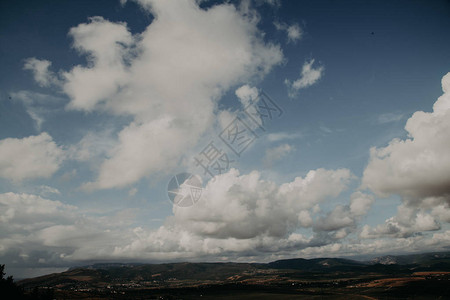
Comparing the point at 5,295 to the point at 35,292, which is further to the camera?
the point at 35,292

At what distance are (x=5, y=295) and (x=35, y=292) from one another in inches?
547

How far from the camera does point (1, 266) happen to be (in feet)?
348

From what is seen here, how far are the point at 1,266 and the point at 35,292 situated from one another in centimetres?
1756

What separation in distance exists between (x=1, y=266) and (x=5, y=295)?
14631mm

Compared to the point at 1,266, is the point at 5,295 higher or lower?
lower

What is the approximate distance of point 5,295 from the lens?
319ft

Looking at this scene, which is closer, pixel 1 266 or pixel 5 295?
pixel 5 295

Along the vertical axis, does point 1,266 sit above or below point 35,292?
above
